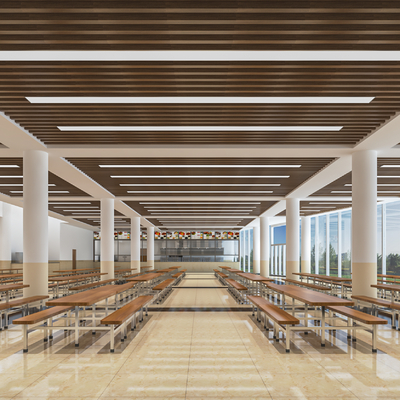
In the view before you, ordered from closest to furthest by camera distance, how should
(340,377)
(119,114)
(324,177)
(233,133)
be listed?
(340,377)
(119,114)
(233,133)
(324,177)

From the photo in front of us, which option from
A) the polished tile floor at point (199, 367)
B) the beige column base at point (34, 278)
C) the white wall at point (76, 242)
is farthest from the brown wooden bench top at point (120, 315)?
the white wall at point (76, 242)

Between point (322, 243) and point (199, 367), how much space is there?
20.8m

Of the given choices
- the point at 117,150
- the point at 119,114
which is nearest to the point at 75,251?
the point at 117,150

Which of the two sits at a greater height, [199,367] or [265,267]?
[199,367]

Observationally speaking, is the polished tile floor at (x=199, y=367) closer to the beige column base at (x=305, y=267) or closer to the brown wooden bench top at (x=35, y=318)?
the brown wooden bench top at (x=35, y=318)

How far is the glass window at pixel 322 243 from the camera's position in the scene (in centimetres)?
2372

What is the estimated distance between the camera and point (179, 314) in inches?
337

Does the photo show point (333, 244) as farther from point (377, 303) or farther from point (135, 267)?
point (377, 303)

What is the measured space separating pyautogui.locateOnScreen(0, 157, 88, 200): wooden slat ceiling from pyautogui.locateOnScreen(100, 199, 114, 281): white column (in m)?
0.99

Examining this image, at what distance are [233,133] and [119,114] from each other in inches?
85.6

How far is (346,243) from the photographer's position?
20.8m

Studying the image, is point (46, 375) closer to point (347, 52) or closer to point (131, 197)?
point (347, 52)

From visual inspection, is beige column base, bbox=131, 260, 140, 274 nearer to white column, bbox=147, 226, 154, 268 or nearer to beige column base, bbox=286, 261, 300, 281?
white column, bbox=147, 226, 154, 268

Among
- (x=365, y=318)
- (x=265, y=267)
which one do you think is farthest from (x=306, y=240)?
(x=365, y=318)
